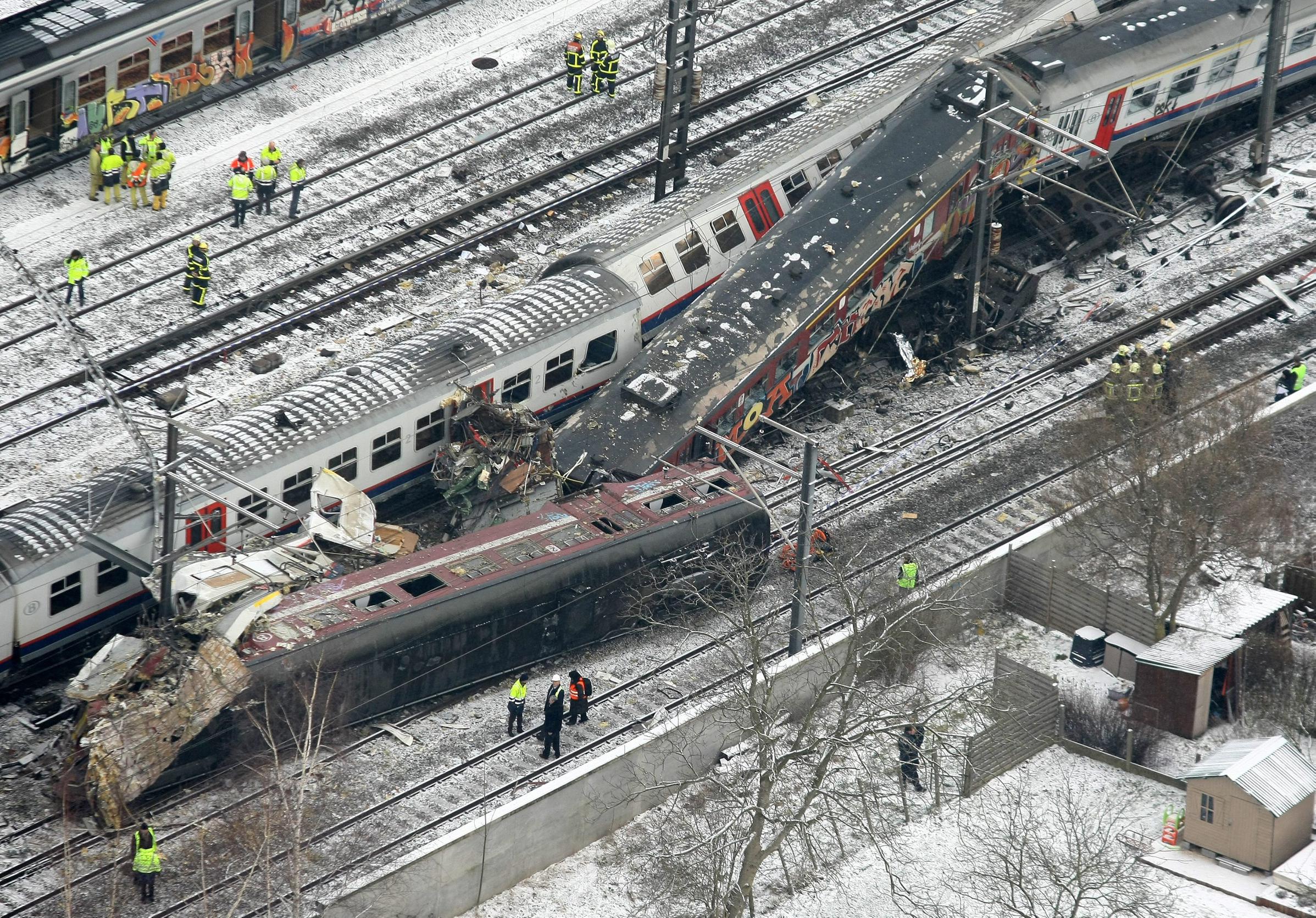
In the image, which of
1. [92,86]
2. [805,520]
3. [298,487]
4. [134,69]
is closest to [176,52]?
[134,69]

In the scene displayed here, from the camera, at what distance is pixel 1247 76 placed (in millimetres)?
55906

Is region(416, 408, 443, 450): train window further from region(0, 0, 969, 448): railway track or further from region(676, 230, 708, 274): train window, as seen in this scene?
region(676, 230, 708, 274): train window

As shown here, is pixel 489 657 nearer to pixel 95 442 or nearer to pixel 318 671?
pixel 318 671

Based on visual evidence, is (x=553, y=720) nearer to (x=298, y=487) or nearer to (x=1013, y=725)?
(x=298, y=487)

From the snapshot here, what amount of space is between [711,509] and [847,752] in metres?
5.24

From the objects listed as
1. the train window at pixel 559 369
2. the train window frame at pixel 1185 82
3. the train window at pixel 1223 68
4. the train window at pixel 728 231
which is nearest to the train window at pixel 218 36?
the train window at pixel 728 231

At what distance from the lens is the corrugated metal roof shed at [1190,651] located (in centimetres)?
4141

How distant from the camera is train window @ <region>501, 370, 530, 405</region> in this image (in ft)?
150

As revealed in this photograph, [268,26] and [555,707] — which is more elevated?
[268,26]

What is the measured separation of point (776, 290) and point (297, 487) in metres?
10.6

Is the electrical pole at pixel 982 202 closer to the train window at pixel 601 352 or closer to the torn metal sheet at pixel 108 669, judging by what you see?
the train window at pixel 601 352

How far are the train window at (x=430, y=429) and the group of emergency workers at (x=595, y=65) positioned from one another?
622 inches

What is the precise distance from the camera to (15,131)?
52.9 m

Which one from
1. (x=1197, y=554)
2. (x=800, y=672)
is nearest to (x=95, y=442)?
(x=800, y=672)
